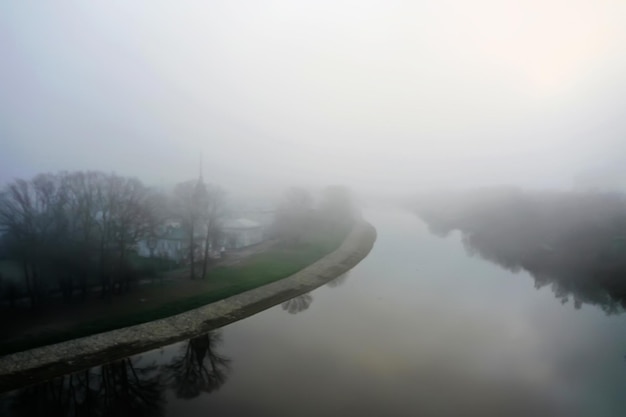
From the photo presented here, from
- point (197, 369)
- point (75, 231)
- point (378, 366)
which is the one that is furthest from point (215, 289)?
point (378, 366)

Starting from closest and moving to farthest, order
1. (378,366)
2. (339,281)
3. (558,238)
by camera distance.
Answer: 1. (378,366)
2. (339,281)
3. (558,238)

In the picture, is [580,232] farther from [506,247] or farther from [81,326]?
[81,326]

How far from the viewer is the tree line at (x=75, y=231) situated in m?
14.0

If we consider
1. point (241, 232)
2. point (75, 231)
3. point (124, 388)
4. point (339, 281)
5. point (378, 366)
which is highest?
point (75, 231)

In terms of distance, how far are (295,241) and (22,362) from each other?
59.3 ft

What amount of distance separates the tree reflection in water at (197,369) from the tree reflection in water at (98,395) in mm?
510

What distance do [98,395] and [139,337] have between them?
2945 millimetres

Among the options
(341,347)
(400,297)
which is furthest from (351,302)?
(341,347)

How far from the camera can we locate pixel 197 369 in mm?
11516

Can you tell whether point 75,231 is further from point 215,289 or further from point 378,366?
point 378,366

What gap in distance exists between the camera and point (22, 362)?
34.8 ft

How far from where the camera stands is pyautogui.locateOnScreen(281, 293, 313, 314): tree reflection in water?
16.8 metres

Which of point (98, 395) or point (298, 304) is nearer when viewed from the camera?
point (98, 395)

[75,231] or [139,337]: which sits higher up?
[75,231]
